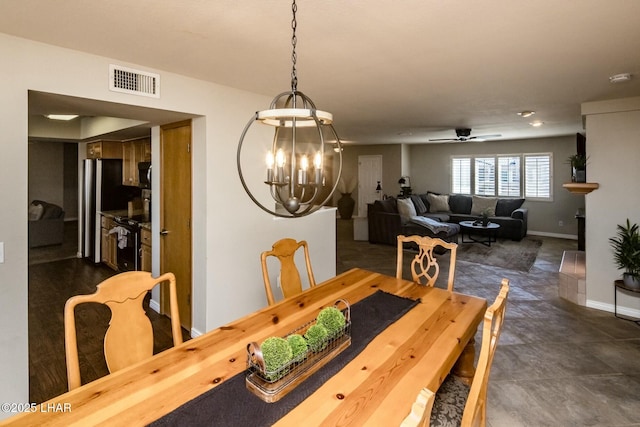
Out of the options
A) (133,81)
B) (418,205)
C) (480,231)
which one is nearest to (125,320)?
(133,81)

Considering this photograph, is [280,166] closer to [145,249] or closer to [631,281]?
[145,249]

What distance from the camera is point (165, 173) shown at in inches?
141

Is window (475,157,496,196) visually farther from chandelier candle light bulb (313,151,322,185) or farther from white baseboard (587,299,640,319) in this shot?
chandelier candle light bulb (313,151,322,185)

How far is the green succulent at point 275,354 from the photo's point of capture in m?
1.18

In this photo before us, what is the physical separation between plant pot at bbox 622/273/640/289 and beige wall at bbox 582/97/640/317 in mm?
246

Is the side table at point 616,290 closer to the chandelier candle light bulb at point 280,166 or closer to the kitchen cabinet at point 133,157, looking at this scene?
the chandelier candle light bulb at point 280,166

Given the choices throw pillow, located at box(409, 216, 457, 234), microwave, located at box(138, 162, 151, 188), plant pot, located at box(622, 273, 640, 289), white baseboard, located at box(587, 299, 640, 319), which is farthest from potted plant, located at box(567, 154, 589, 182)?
microwave, located at box(138, 162, 151, 188)

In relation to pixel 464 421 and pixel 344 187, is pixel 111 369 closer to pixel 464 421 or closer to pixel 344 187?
pixel 464 421

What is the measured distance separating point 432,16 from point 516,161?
8.21 m

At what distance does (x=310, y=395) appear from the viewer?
116 cm

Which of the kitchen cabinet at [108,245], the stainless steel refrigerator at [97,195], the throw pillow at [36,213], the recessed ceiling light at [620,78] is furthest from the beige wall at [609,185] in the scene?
the throw pillow at [36,213]

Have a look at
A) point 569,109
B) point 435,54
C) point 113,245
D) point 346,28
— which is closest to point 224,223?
point 346,28

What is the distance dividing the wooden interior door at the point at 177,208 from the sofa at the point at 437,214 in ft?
16.1

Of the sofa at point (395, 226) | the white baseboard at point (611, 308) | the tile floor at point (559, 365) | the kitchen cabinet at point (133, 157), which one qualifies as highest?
the kitchen cabinet at point (133, 157)
